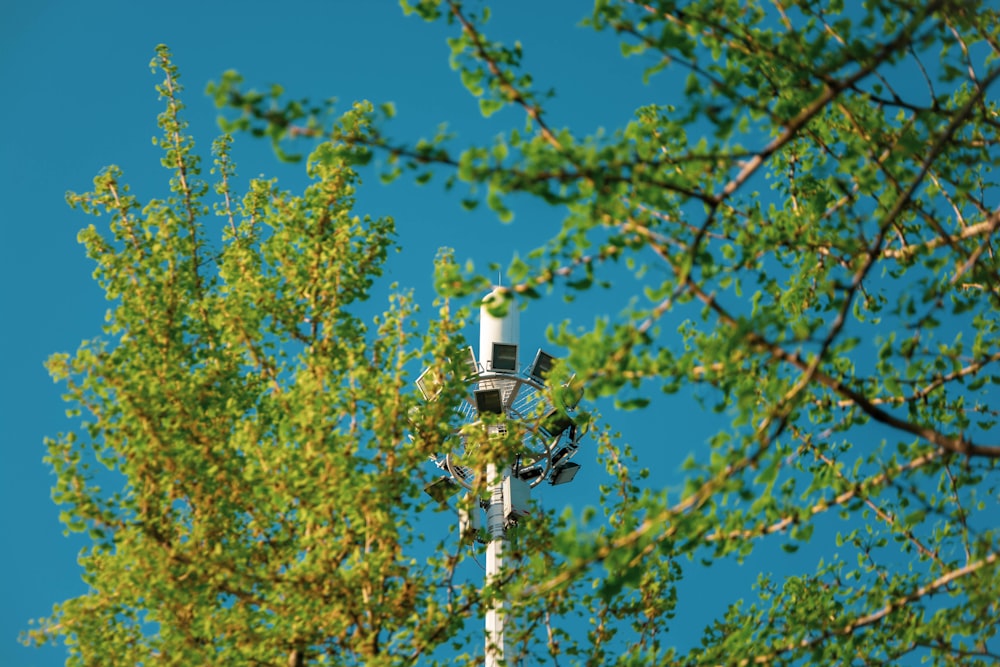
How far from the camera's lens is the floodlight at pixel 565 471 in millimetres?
23375

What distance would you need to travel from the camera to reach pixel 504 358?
71.2 ft

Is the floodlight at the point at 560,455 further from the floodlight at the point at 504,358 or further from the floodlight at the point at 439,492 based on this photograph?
the floodlight at the point at 439,492

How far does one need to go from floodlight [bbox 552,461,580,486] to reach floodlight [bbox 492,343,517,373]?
10.1 ft

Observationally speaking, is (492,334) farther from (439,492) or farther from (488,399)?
(439,492)

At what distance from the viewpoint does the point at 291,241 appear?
9.13 m

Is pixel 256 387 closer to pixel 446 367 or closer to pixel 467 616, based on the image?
pixel 446 367

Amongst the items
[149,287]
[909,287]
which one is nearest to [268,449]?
[149,287]

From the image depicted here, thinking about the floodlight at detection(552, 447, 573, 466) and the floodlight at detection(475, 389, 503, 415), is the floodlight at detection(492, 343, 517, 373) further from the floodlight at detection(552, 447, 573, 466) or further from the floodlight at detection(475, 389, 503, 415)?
the floodlight at detection(552, 447, 573, 466)

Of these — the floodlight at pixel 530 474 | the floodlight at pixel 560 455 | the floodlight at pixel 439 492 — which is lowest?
the floodlight at pixel 439 492

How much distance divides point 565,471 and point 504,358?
3464 millimetres

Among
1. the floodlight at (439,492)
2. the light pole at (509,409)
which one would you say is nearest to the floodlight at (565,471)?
the light pole at (509,409)

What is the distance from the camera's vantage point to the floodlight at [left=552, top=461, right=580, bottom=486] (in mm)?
23375

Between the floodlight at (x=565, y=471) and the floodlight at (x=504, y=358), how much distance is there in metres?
3.09

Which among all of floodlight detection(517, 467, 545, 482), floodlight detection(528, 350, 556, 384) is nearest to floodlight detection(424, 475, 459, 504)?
floodlight detection(528, 350, 556, 384)
